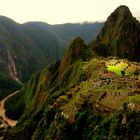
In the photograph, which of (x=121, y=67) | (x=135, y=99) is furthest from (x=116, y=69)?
(x=135, y=99)

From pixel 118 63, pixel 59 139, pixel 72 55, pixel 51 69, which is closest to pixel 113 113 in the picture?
pixel 59 139

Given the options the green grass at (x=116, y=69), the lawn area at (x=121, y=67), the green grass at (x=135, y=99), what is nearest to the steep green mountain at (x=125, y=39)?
the lawn area at (x=121, y=67)

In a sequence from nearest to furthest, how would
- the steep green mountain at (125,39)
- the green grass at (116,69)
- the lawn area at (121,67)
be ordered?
the green grass at (116,69), the lawn area at (121,67), the steep green mountain at (125,39)

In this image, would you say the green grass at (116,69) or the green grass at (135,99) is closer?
the green grass at (135,99)

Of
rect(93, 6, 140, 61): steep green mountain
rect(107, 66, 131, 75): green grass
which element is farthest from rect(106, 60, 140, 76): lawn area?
rect(93, 6, 140, 61): steep green mountain

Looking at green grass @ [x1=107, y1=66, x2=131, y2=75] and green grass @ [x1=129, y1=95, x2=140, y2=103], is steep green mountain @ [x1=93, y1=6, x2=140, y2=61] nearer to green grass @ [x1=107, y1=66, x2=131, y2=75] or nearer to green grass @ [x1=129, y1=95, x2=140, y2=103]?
green grass @ [x1=107, y1=66, x2=131, y2=75]

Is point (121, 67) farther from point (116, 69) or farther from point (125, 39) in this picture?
point (125, 39)

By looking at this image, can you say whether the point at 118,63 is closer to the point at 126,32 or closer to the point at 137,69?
the point at 137,69

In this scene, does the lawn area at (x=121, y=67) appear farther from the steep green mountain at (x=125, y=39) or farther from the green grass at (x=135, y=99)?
the steep green mountain at (x=125, y=39)

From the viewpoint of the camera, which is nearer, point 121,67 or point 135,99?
point 135,99

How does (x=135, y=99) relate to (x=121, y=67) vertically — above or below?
above

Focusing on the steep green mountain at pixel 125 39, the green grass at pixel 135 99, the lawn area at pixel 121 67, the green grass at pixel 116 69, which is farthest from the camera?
the steep green mountain at pixel 125 39
